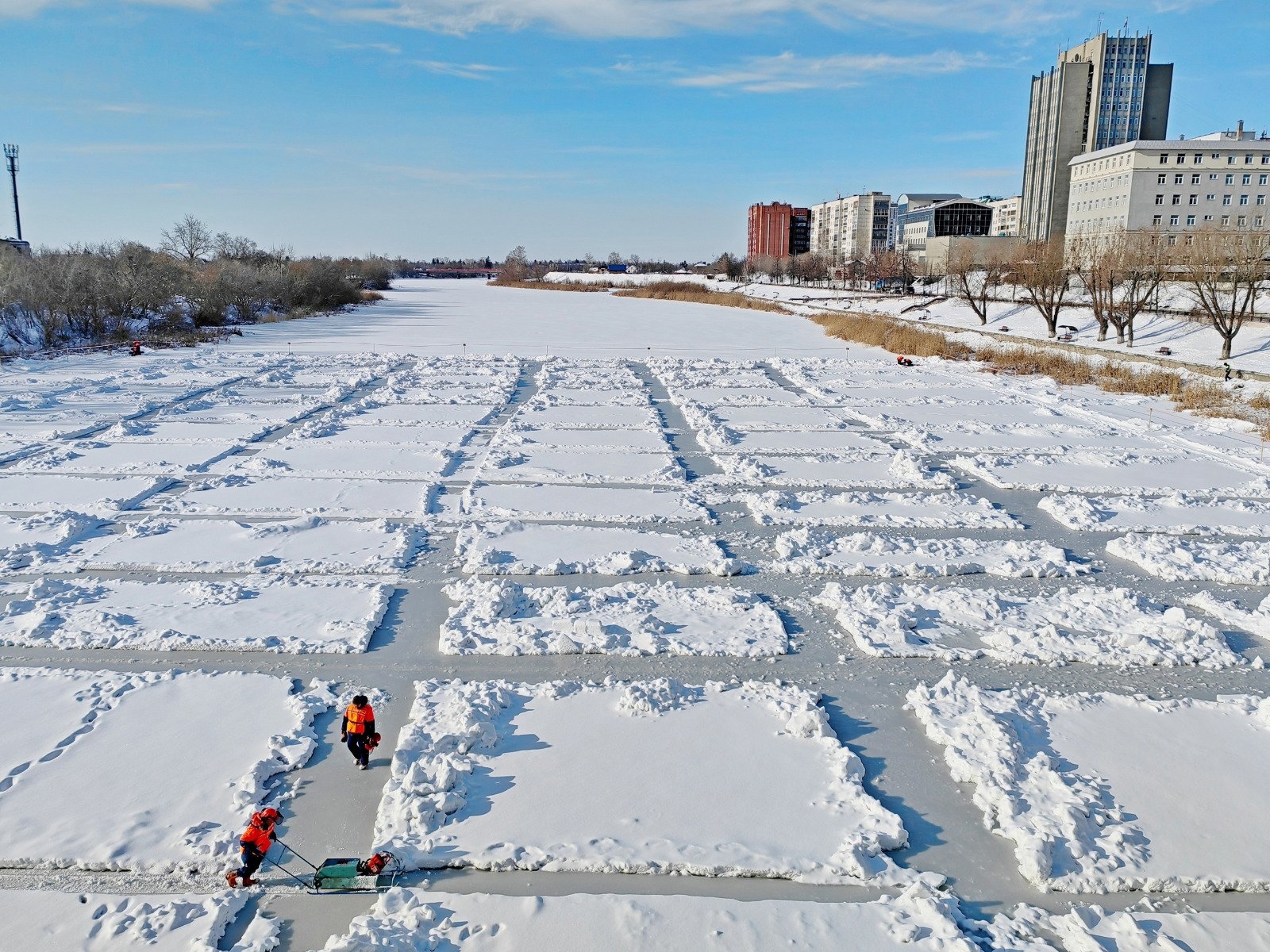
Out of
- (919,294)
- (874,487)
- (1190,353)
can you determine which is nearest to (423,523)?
(874,487)

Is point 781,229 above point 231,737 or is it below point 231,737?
above

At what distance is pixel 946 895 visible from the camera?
4285 mm

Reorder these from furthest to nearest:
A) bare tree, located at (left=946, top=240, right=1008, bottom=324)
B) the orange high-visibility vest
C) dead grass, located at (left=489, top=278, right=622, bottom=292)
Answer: dead grass, located at (left=489, top=278, right=622, bottom=292) < bare tree, located at (left=946, top=240, right=1008, bottom=324) < the orange high-visibility vest

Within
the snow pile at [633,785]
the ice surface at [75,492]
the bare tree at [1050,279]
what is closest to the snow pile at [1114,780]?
the snow pile at [633,785]

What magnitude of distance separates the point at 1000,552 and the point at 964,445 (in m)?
5.84

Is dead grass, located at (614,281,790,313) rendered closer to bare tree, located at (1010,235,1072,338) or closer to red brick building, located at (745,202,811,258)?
bare tree, located at (1010,235,1072,338)

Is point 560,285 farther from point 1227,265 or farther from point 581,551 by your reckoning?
point 581,551

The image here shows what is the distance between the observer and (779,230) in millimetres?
149750

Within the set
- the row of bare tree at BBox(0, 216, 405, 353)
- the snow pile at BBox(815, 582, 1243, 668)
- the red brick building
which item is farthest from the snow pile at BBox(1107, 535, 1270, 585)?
the red brick building

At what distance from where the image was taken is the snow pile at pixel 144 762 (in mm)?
4570

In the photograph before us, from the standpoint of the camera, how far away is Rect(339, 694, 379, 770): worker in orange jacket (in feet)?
17.1

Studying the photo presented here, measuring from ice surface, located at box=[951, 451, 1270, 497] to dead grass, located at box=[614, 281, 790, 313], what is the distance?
39.9 m

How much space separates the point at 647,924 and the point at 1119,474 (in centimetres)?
1134

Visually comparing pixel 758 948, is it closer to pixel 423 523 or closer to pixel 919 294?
pixel 423 523
